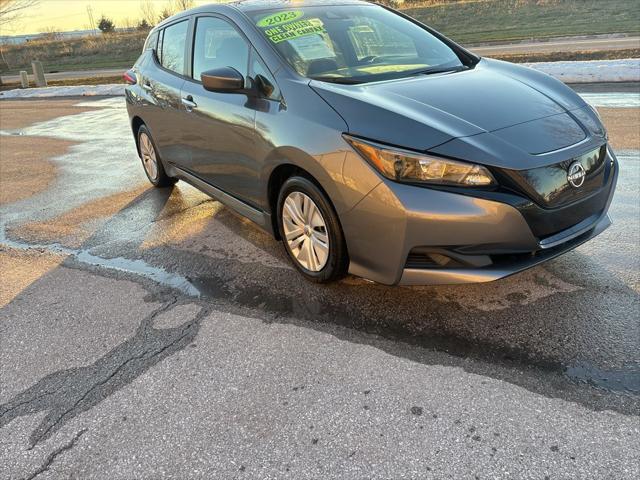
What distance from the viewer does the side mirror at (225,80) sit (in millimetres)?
3467

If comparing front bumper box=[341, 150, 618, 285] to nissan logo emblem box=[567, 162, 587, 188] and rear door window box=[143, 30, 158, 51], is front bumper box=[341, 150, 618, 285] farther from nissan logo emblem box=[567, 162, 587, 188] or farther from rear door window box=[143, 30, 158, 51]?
rear door window box=[143, 30, 158, 51]

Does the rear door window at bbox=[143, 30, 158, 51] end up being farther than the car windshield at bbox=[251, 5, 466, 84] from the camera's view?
Yes

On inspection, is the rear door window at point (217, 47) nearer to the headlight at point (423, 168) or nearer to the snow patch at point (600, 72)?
the headlight at point (423, 168)

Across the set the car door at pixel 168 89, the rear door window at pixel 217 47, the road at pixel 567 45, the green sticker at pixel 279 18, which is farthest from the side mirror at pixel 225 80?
the road at pixel 567 45

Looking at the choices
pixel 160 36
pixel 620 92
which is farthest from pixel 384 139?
pixel 620 92

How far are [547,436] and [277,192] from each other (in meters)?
2.20

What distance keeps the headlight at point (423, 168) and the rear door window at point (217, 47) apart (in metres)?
1.44

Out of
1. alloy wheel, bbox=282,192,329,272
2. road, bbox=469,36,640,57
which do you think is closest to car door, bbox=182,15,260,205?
alloy wheel, bbox=282,192,329,272

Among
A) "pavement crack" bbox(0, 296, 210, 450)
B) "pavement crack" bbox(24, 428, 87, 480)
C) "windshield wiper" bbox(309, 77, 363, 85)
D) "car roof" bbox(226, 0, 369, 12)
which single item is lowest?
"pavement crack" bbox(24, 428, 87, 480)

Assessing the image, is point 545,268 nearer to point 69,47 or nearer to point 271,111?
point 271,111

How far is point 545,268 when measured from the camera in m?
3.48

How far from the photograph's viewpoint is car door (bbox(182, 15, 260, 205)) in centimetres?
367

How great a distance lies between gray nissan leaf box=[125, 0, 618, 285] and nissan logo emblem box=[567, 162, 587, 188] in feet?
0.03

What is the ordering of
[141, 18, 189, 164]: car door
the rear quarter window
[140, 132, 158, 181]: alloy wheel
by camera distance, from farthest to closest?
[140, 132, 158, 181]: alloy wheel → the rear quarter window → [141, 18, 189, 164]: car door
